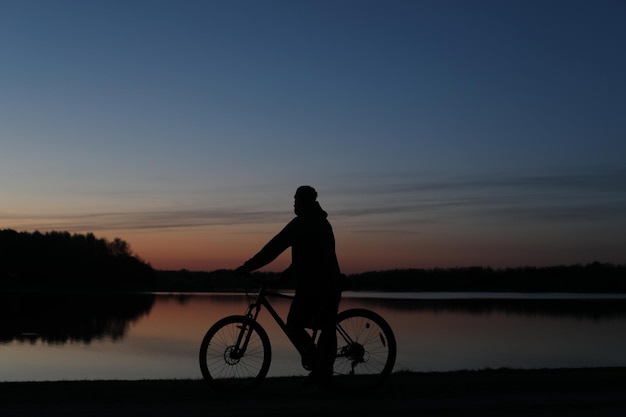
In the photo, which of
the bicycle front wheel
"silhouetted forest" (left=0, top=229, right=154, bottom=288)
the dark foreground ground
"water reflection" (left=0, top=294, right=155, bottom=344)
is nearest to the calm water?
"water reflection" (left=0, top=294, right=155, bottom=344)

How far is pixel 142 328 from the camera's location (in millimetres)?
31312

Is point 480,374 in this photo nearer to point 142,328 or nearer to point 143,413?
point 143,413

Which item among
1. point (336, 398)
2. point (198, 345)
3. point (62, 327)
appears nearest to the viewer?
point (336, 398)

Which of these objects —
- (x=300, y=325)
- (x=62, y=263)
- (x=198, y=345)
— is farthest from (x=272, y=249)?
(x=62, y=263)

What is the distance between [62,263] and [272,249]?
339ft

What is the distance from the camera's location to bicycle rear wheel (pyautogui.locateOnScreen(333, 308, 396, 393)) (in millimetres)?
6539

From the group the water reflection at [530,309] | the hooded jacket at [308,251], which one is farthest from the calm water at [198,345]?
the hooded jacket at [308,251]

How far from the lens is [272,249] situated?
6.57 metres

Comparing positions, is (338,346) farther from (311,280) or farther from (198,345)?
(198,345)

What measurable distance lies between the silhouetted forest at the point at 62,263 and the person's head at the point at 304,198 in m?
97.7

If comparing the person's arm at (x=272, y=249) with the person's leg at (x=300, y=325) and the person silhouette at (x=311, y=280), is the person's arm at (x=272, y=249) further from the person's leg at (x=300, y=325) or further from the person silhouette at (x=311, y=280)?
the person's leg at (x=300, y=325)

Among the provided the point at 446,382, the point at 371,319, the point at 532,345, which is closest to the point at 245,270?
the point at 371,319

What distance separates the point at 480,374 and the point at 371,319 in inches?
86.2

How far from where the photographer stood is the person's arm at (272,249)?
21.4 ft
